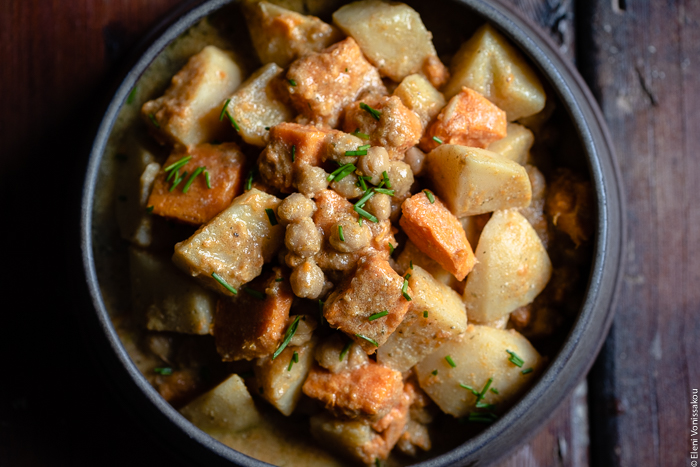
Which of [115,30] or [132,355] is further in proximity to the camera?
[115,30]

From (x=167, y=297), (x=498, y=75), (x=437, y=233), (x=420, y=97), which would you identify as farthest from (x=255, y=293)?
(x=498, y=75)

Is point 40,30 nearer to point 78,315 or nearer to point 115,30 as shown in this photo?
point 115,30

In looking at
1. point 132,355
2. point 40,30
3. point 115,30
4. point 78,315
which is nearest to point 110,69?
point 115,30

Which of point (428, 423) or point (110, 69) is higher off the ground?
point (110, 69)

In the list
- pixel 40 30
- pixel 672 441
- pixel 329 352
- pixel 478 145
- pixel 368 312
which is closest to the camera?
pixel 368 312

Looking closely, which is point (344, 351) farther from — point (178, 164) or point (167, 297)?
point (178, 164)
